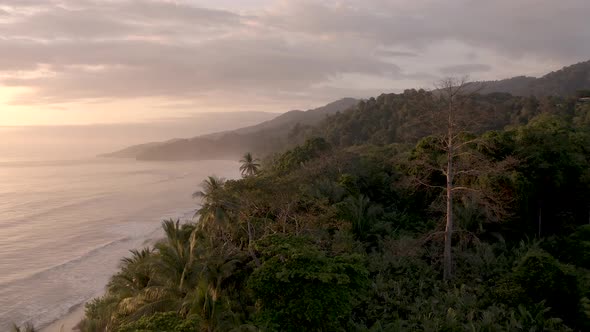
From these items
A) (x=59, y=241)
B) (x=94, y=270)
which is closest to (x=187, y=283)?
(x=94, y=270)

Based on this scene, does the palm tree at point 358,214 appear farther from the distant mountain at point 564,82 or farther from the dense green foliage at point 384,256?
the distant mountain at point 564,82

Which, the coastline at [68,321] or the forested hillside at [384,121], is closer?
the coastline at [68,321]

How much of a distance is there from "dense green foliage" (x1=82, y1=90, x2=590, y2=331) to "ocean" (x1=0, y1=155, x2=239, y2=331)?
6.24 metres

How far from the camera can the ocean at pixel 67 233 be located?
2379 cm

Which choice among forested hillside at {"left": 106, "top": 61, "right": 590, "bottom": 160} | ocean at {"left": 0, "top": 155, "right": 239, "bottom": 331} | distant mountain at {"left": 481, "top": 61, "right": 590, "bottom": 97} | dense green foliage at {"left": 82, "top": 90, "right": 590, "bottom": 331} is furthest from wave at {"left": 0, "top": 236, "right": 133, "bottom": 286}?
distant mountain at {"left": 481, "top": 61, "right": 590, "bottom": 97}

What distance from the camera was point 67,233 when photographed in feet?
122

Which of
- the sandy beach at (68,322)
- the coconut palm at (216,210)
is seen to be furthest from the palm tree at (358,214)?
the sandy beach at (68,322)

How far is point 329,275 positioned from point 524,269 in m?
7.39

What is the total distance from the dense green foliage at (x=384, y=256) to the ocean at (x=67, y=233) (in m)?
6.24

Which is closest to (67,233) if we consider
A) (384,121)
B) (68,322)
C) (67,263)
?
(67,263)

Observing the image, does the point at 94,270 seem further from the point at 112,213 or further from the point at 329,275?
the point at 329,275

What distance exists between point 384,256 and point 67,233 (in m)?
31.1

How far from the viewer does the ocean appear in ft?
78.0

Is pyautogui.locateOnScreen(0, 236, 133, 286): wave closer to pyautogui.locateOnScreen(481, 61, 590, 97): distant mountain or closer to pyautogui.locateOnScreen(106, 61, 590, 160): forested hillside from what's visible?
pyautogui.locateOnScreen(106, 61, 590, 160): forested hillside
